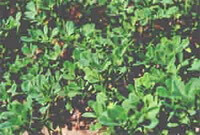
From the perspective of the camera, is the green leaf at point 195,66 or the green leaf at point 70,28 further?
the green leaf at point 70,28

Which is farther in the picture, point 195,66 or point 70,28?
point 70,28

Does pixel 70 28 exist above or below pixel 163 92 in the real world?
above

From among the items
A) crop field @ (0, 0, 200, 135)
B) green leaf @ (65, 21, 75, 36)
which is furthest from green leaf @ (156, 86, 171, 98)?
green leaf @ (65, 21, 75, 36)

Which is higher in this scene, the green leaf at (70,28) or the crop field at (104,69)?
the green leaf at (70,28)

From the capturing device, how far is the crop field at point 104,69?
79.0 inches

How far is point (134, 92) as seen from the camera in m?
2.16

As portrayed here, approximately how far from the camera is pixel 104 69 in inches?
89.2

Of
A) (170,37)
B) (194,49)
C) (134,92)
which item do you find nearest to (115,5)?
(170,37)

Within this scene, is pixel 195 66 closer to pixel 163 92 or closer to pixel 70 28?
pixel 163 92

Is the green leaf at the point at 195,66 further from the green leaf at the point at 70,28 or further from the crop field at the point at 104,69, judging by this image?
the green leaf at the point at 70,28

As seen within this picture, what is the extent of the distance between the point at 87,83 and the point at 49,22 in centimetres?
71

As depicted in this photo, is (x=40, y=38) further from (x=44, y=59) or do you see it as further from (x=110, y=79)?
(x=110, y=79)

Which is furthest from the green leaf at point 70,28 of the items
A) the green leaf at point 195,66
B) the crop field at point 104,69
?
the green leaf at point 195,66

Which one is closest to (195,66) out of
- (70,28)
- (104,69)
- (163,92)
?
(163,92)
